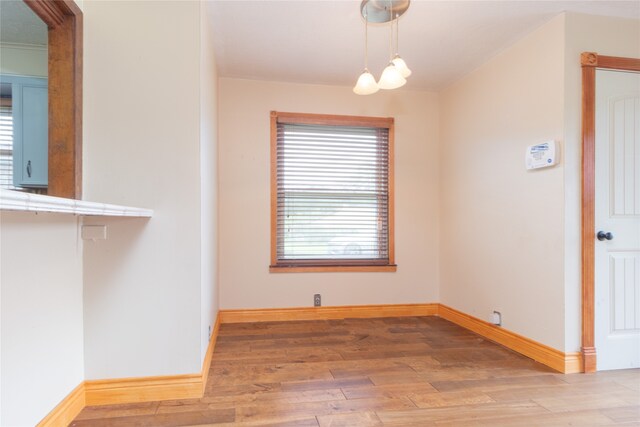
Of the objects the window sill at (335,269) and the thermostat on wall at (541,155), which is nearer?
the thermostat on wall at (541,155)

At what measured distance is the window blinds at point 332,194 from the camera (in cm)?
342

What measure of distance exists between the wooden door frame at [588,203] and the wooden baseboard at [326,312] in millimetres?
1553

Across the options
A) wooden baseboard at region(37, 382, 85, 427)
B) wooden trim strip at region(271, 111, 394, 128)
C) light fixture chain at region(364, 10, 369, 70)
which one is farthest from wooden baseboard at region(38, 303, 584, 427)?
light fixture chain at region(364, 10, 369, 70)

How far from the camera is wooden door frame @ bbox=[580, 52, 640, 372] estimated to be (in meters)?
2.19

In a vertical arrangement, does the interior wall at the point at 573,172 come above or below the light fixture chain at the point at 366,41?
below

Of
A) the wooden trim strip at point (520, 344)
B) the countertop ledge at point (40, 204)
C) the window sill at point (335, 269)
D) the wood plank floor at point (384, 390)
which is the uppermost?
the countertop ledge at point (40, 204)

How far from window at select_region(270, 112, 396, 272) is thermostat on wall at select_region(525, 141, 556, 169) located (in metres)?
1.39

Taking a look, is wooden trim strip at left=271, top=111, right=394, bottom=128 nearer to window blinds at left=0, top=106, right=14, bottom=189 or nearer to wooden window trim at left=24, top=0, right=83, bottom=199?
wooden window trim at left=24, top=0, right=83, bottom=199

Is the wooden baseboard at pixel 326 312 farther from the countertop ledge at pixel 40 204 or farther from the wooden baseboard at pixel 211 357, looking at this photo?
the countertop ledge at pixel 40 204

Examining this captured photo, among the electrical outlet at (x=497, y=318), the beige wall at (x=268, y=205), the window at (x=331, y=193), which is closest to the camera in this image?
the electrical outlet at (x=497, y=318)

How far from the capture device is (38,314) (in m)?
1.45

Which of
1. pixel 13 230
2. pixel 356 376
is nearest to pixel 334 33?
pixel 13 230

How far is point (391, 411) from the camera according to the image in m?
1.76

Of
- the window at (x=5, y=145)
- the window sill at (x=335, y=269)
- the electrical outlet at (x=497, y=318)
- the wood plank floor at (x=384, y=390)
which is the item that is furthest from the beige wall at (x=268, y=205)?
the window at (x=5, y=145)
